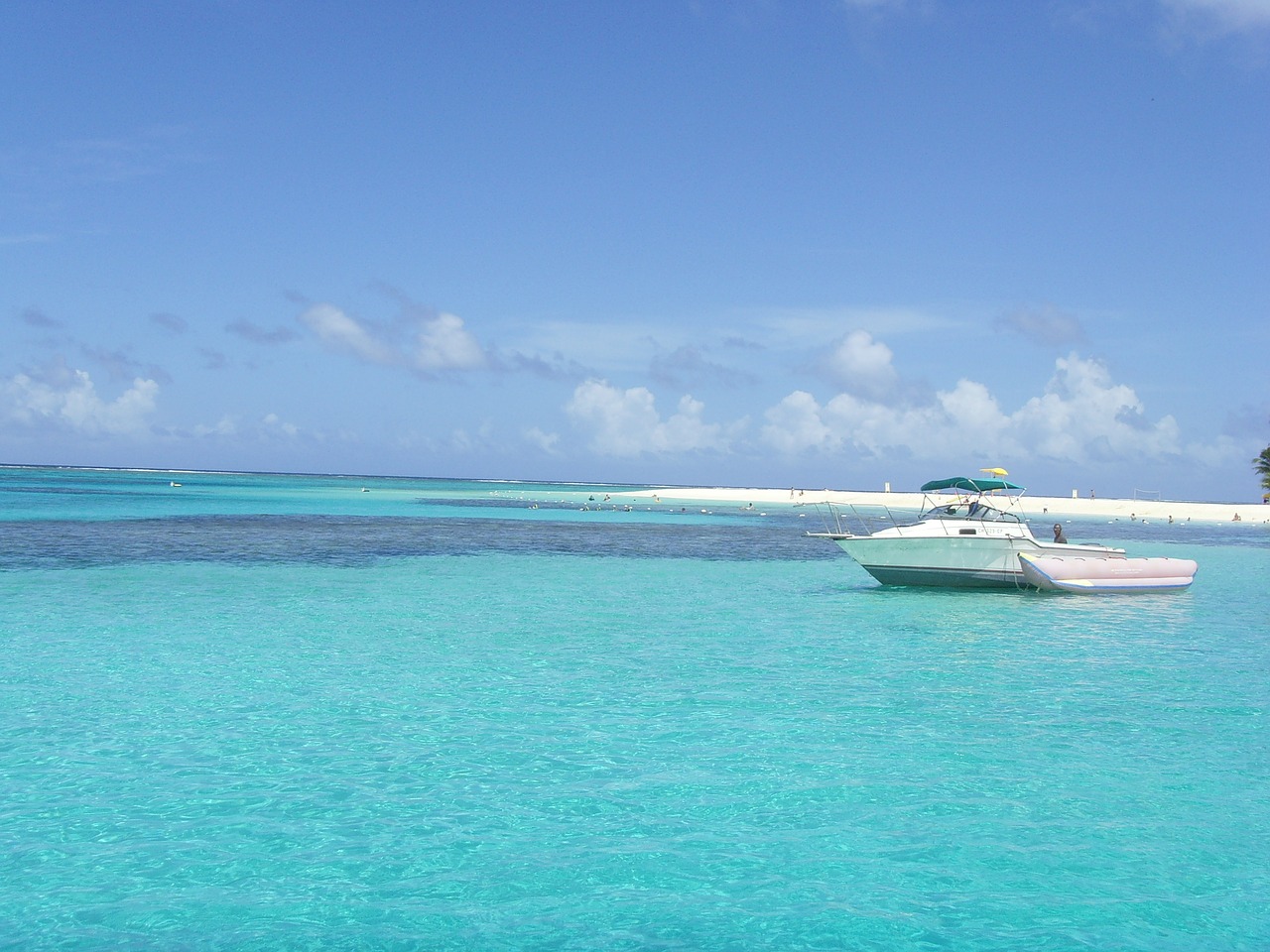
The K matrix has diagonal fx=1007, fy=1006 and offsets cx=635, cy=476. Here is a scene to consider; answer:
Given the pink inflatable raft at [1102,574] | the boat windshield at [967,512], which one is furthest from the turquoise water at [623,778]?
the boat windshield at [967,512]

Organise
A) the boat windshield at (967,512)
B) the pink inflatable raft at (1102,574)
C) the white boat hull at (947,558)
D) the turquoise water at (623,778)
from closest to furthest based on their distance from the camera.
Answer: the turquoise water at (623,778) → the white boat hull at (947,558) → the pink inflatable raft at (1102,574) → the boat windshield at (967,512)

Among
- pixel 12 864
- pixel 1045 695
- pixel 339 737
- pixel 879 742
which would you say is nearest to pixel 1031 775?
pixel 879 742

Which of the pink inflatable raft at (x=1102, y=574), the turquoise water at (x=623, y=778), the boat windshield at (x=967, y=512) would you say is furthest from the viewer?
the boat windshield at (x=967, y=512)

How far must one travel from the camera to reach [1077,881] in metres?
7.00

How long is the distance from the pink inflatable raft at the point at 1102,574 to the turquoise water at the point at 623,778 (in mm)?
3768

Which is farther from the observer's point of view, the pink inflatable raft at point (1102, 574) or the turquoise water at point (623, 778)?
the pink inflatable raft at point (1102, 574)

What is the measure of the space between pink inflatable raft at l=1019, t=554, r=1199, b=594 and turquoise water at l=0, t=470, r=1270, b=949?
12.4 ft

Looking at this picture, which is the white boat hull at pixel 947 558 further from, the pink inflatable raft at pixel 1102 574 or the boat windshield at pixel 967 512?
the boat windshield at pixel 967 512

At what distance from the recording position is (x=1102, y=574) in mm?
24234

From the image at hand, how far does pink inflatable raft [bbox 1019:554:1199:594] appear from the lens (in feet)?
77.7

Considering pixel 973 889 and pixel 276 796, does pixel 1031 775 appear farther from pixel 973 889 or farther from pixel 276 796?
pixel 276 796

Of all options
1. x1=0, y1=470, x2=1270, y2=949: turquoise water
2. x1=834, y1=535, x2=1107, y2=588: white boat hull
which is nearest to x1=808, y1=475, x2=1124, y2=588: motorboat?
x1=834, y1=535, x2=1107, y2=588: white boat hull

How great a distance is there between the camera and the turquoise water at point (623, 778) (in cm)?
640

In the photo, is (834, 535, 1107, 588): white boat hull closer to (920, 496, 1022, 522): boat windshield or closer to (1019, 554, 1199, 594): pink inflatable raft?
(1019, 554, 1199, 594): pink inflatable raft
